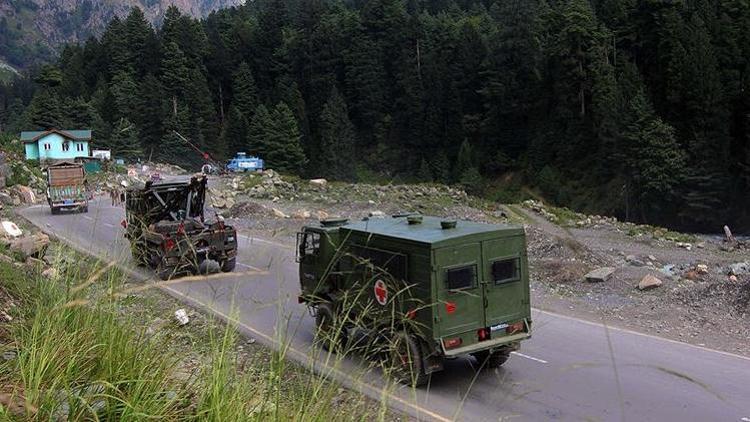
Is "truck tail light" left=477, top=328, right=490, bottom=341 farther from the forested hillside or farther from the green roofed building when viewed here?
the green roofed building

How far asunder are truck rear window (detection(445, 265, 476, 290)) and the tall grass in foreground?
15.8 ft

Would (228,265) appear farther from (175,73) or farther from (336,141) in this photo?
(175,73)

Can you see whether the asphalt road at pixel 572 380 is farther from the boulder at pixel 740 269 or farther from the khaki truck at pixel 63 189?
the khaki truck at pixel 63 189

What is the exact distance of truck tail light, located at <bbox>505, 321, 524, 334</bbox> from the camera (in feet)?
30.8

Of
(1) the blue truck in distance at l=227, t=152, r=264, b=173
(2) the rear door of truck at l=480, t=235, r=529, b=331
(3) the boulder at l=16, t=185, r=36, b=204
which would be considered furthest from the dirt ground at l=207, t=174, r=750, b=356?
(1) the blue truck in distance at l=227, t=152, r=264, b=173

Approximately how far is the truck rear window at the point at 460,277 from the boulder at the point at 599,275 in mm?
8547

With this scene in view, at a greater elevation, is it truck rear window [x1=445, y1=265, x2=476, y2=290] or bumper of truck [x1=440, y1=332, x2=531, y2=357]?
truck rear window [x1=445, y1=265, x2=476, y2=290]

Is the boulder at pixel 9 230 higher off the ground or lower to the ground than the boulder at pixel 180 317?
lower

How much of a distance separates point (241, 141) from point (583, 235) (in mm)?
63664

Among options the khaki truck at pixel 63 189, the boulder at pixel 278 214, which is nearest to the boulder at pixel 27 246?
the boulder at pixel 278 214

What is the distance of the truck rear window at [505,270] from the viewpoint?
9.16 metres

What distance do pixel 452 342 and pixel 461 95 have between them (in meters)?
71.9

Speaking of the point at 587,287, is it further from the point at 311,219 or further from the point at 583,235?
the point at 311,219

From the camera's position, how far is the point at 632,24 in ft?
197
